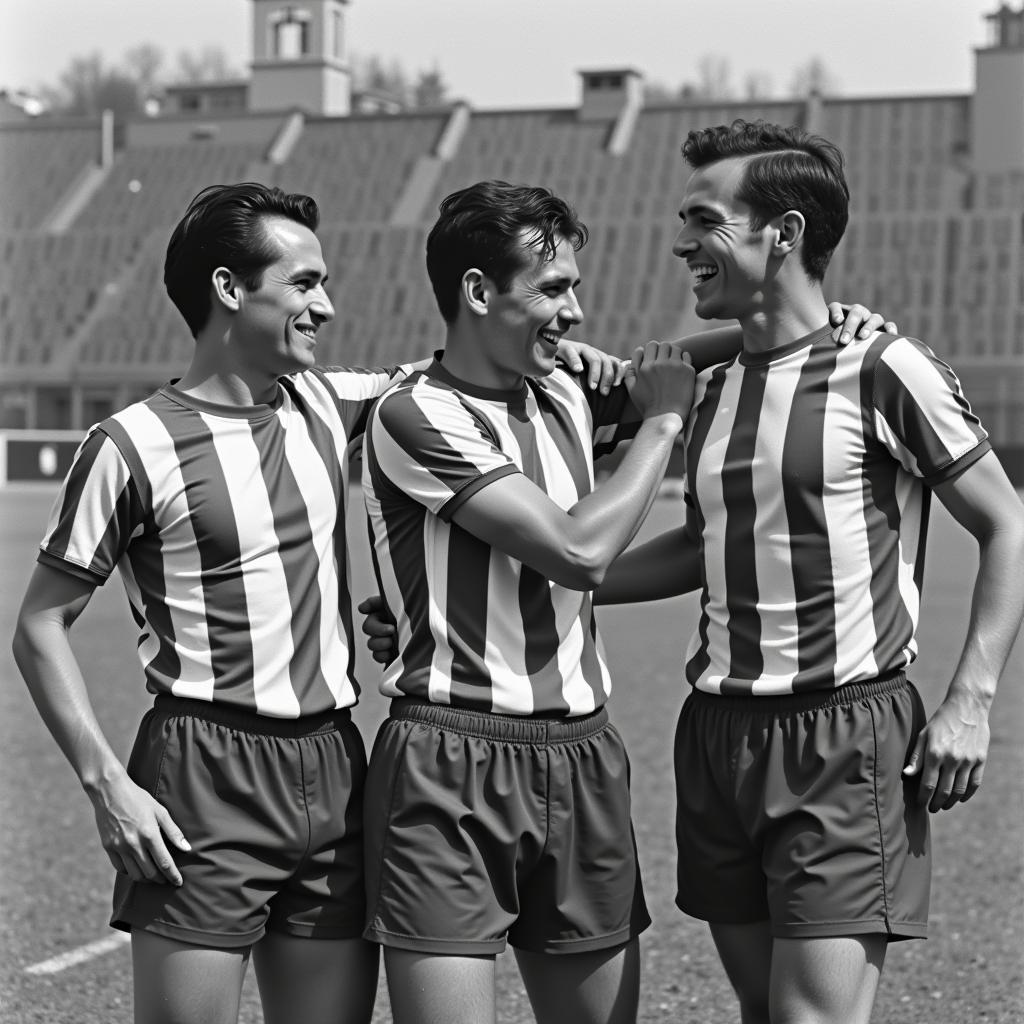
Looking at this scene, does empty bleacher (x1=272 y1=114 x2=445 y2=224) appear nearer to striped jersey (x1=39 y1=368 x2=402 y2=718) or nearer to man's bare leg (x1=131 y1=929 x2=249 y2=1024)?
striped jersey (x1=39 y1=368 x2=402 y2=718)

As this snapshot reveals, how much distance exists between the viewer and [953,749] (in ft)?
9.30

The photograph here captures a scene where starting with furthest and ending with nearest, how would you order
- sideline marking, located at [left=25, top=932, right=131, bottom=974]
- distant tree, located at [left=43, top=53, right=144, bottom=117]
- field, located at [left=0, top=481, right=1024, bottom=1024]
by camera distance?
1. distant tree, located at [left=43, top=53, right=144, bottom=117]
2. sideline marking, located at [left=25, top=932, right=131, bottom=974]
3. field, located at [left=0, top=481, right=1024, bottom=1024]

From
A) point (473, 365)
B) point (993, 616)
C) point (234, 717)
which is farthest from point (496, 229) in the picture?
point (993, 616)

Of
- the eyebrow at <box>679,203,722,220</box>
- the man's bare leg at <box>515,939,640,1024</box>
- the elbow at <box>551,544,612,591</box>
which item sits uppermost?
the eyebrow at <box>679,203,722,220</box>

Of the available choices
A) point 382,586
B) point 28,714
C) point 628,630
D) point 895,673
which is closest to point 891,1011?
point 895,673

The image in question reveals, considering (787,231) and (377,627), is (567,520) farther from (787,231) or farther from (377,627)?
(787,231)

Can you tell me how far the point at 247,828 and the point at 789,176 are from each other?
57.0 inches

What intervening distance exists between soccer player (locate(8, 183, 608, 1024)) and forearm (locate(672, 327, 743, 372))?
73cm

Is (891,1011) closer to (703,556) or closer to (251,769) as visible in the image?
(703,556)

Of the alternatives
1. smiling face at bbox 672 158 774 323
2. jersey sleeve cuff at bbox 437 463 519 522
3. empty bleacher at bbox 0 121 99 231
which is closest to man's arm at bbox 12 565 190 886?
jersey sleeve cuff at bbox 437 463 519 522

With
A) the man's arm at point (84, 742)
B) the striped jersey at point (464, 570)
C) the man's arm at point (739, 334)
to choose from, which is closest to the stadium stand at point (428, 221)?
the man's arm at point (739, 334)

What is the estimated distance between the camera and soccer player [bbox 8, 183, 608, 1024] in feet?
9.41

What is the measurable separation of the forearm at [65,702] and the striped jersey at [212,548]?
125 millimetres

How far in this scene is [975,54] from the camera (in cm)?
4822
